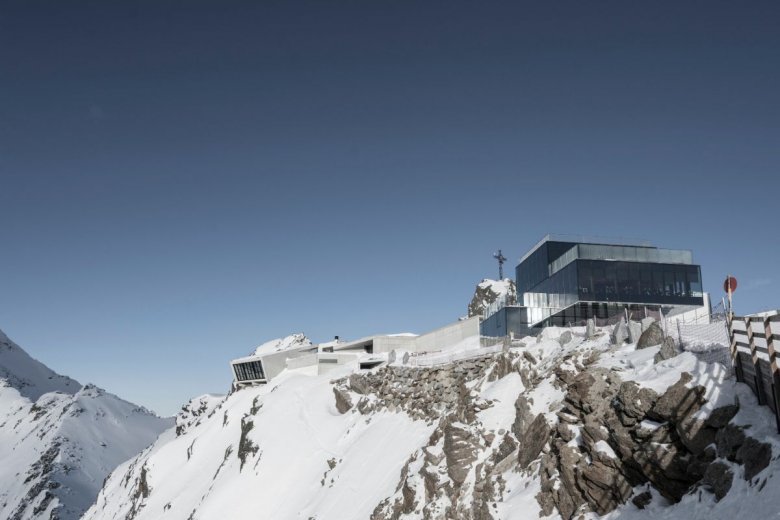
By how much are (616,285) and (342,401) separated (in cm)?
2594

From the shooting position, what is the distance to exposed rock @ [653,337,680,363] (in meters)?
20.8

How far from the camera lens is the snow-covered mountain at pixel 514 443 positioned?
1588 cm

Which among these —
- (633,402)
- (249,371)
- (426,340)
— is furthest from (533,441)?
(249,371)

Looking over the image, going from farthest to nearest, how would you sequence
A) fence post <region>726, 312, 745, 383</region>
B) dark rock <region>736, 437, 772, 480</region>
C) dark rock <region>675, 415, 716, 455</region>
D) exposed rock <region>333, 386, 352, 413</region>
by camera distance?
exposed rock <region>333, 386, 352, 413</region>, fence post <region>726, 312, 745, 383</region>, dark rock <region>675, 415, 716, 455</region>, dark rock <region>736, 437, 772, 480</region>

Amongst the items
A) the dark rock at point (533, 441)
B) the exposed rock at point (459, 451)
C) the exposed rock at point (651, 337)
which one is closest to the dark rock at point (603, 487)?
the dark rock at point (533, 441)

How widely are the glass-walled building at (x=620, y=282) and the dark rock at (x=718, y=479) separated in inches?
1255

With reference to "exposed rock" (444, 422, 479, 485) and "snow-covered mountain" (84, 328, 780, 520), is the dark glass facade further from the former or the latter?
"exposed rock" (444, 422, 479, 485)

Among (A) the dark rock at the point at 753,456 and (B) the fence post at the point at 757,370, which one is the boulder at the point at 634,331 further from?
(A) the dark rock at the point at 753,456

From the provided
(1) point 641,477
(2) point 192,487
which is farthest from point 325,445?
(1) point 641,477

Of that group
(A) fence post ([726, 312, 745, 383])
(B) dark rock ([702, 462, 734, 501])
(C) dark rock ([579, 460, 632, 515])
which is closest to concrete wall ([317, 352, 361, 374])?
(C) dark rock ([579, 460, 632, 515])

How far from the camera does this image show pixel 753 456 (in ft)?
44.8

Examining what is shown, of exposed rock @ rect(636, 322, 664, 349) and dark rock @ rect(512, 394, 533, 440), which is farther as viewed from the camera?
dark rock @ rect(512, 394, 533, 440)

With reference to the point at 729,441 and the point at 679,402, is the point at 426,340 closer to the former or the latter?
the point at 679,402

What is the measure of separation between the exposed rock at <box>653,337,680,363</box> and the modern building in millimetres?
24258
